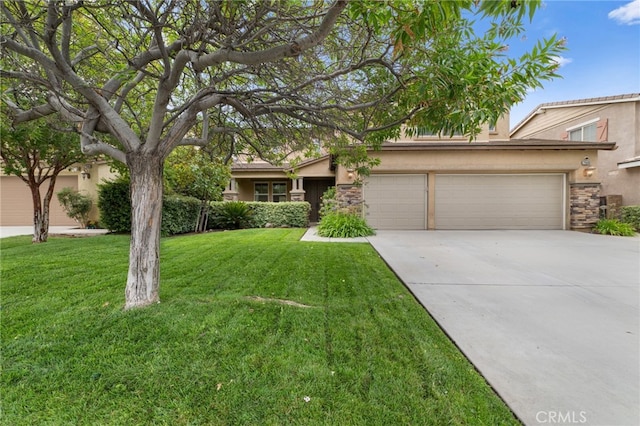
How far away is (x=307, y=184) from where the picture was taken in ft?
53.6

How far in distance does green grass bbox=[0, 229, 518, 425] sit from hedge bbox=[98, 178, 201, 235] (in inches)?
230

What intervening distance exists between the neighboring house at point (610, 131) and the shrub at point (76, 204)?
23.6 metres

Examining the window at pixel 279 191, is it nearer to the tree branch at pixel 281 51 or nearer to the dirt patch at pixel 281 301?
the dirt patch at pixel 281 301

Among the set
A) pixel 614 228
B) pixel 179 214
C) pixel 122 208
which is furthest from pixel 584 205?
pixel 122 208

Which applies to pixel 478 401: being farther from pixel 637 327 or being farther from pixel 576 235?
pixel 576 235

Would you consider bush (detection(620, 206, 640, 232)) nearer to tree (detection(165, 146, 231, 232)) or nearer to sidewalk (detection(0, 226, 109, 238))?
tree (detection(165, 146, 231, 232))

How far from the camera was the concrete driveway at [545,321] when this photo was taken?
2168 mm

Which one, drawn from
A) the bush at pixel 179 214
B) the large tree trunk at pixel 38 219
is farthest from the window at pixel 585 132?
the large tree trunk at pixel 38 219

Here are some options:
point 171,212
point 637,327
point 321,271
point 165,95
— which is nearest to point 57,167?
point 171,212

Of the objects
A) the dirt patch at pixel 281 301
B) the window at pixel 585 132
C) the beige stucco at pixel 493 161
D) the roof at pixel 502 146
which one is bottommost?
the dirt patch at pixel 281 301

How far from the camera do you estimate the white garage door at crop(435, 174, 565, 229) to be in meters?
12.0

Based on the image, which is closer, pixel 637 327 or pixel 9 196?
pixel 637 327

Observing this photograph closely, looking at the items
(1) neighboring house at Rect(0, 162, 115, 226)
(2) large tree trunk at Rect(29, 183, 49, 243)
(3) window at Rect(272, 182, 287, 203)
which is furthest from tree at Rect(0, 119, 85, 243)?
(3) window at Rect(272, 182, 287, 203)

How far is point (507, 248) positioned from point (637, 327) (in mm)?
4965
